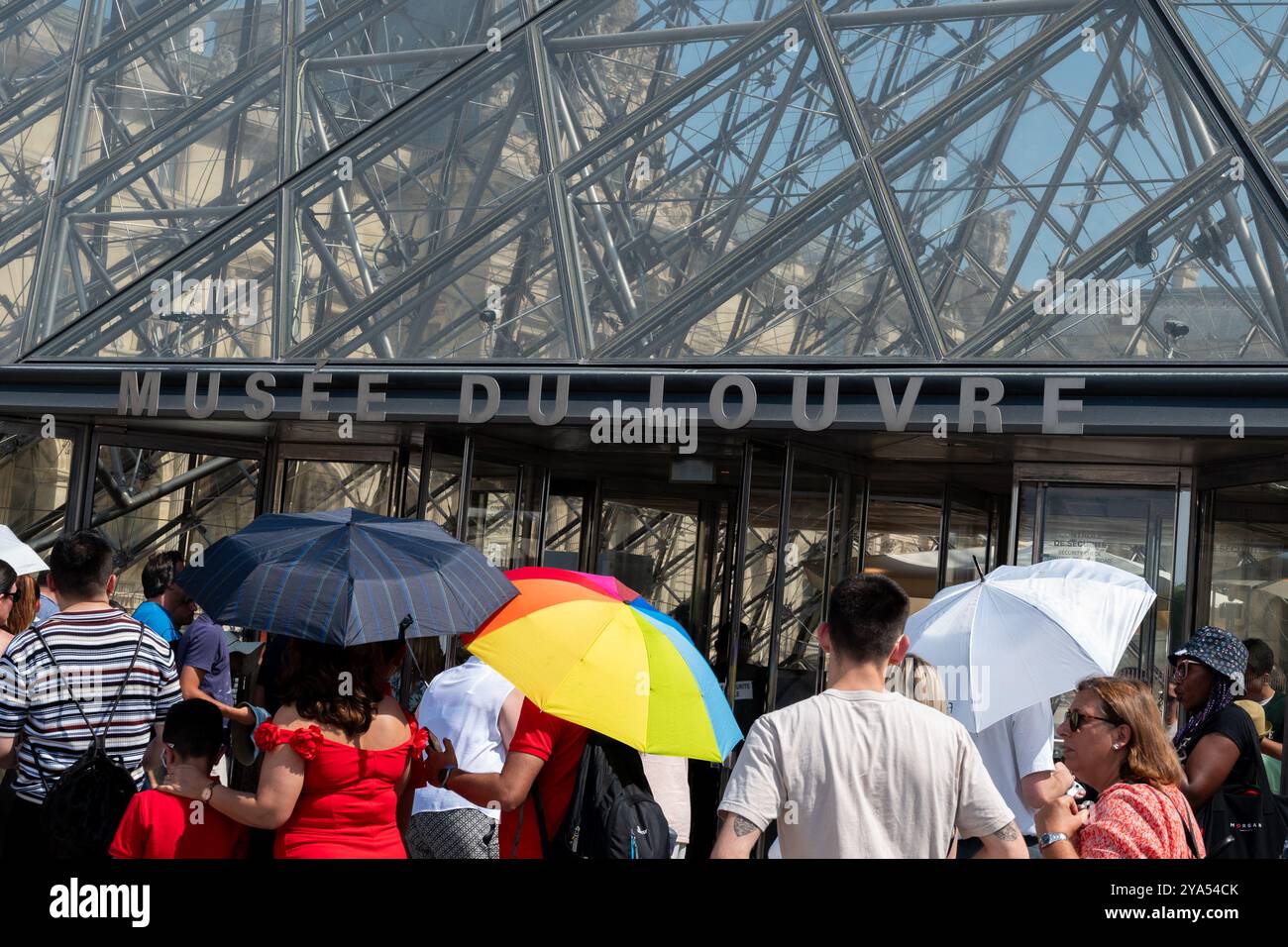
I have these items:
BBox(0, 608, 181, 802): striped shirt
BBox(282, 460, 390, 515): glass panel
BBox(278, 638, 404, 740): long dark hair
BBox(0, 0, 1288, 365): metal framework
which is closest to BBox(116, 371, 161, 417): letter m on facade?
BBox(0, 0, 1288, 365): metal framework

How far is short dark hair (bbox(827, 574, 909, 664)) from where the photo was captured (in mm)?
3348

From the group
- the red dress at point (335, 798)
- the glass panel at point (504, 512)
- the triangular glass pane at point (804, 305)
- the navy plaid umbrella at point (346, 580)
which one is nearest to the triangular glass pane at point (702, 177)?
the triangular glass pane at point (804, 305)

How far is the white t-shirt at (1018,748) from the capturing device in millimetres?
5086

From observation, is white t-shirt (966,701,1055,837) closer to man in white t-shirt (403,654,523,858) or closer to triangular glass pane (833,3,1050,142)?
man in white t-shirt (403,654,523,858)

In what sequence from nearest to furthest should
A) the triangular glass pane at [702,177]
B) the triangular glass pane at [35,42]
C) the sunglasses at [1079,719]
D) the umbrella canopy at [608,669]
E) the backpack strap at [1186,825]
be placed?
the backpack strap at [1186,825] < the sunglasses at [1079,719] < the umbrella canopy at [608,669] < the triangular glass pane at [702,177] < the triangular glass pane at [35,42]

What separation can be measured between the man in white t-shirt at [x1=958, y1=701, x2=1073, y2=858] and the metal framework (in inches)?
131

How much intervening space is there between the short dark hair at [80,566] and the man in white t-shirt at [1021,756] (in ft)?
10.3

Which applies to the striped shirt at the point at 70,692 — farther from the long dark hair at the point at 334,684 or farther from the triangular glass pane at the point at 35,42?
the triangular glass pane at the point at 35,42

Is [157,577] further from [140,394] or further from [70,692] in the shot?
[70,692]

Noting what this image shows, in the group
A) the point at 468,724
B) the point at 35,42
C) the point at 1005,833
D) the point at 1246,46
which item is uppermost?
the point at 35,42

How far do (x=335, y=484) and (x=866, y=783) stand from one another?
8697 mm

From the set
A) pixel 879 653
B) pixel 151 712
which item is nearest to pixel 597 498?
pixel 151 712

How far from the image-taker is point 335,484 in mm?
11391

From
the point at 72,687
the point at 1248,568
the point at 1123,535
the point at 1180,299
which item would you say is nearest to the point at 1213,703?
the point at 1180,299
